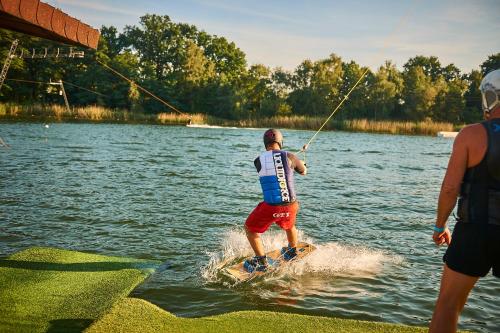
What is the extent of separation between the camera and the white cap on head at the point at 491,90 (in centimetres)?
351

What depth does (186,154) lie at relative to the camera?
26.9 m

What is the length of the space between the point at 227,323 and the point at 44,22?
392cm

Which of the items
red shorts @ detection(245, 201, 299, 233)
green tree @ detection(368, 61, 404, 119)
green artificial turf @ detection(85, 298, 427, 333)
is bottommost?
green artificial turf @ detection(85, 298, 427, 333)

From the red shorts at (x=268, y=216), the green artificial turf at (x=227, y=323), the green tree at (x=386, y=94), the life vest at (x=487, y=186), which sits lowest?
the green artificial turf at (x=227, y=323)

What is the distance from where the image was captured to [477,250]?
133 inches

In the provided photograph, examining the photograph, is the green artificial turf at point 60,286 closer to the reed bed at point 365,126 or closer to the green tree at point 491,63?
the reed bed at point 365,126

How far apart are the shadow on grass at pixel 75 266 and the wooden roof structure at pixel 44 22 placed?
325cm

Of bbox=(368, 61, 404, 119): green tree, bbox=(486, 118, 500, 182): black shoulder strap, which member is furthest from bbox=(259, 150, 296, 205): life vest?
bbox=(368, 61, 404, 119): green tree

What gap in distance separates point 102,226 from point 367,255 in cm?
554

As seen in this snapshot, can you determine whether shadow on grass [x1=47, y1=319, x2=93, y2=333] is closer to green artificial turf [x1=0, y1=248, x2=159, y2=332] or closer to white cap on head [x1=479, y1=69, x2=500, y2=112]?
green artificial turf [x1=0, y1=248, x2=159, y2=332]

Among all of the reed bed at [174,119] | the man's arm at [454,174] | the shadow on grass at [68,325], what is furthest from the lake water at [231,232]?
the reed bed at [174,119]

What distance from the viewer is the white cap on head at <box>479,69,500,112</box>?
3510 millimetres

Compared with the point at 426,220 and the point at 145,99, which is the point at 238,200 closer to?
the point at 426,220

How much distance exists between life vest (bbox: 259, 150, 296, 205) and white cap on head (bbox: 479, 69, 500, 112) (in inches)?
133
